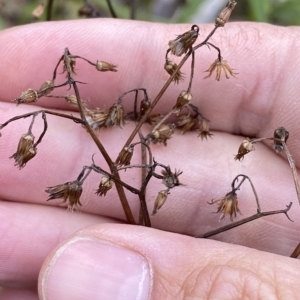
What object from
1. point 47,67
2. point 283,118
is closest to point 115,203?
point 47,67

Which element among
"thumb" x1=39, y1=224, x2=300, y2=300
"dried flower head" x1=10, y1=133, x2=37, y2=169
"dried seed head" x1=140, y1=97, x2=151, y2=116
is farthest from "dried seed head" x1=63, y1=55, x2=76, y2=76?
"thumb" x1=39, y1=224, x2=300, y2=300

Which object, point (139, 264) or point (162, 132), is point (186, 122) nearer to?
point (162, 132)

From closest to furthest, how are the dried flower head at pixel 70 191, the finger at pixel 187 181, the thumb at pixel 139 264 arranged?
1. the thumb at pixel 139 264
2. the dried flower head at pixel 70 191
3. the finger at pixel 187 181

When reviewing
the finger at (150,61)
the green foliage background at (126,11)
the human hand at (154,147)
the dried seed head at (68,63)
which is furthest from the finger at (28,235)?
the green foliage background at (126,11)

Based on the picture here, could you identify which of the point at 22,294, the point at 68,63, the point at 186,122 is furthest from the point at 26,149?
the point at 22,294

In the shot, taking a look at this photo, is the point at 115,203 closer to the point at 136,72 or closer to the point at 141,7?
the point at 136,72

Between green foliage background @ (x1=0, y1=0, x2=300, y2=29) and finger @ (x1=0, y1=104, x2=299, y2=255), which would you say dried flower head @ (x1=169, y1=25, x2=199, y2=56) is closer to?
finger @ (x1=0, y1=104, x2=299, y2=255)

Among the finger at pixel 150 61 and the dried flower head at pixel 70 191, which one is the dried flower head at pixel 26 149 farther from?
the finger at pixel 150 61
